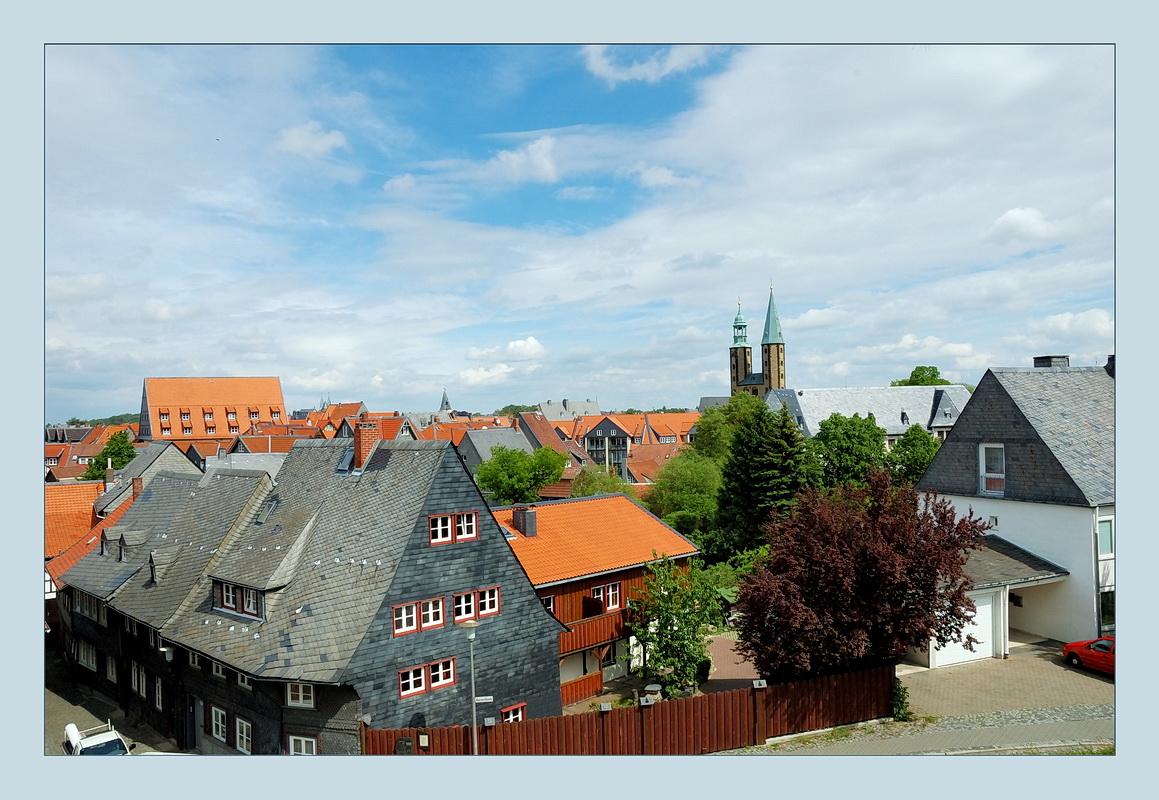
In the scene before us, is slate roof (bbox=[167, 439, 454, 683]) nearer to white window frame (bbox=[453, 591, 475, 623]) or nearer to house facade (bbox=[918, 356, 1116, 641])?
white window frame (bbox=[453, 591, 475, 623])

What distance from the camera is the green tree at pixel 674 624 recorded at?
2105cm

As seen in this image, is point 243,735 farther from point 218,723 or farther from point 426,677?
point 426,677

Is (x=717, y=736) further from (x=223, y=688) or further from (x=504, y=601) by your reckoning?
(x=223, y=688)

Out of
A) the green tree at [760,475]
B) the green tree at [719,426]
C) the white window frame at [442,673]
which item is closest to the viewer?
the white window frame at [442,673]

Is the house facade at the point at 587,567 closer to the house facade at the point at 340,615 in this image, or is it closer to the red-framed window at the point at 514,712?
the red-framed window at the point at 514,712

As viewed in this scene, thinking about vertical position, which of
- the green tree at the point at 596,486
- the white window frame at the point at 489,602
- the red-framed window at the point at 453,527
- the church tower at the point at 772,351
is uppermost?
the church tower at the point at 772,351

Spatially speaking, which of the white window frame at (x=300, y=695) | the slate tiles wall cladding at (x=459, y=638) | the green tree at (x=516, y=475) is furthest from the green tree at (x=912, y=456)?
the white window frame at (x=300, y=695)

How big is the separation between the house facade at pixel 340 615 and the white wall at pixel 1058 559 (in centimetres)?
1278

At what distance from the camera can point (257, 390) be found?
272ft

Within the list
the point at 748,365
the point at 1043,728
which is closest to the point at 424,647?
the point at 1043,728

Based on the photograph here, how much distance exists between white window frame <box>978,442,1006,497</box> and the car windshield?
72.8ft

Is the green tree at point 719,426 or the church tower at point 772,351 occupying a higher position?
the church tower at point 772,351

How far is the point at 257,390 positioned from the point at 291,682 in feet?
240

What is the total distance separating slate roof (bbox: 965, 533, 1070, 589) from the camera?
2009 centimetres
